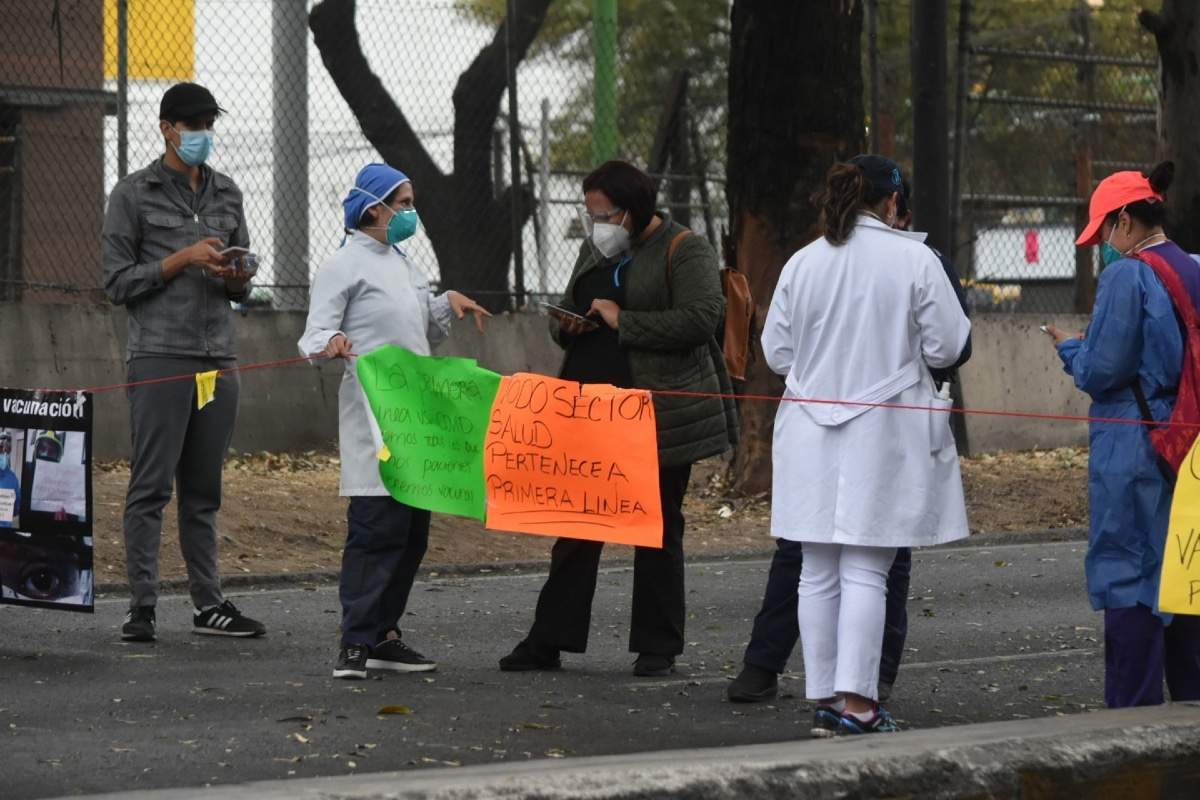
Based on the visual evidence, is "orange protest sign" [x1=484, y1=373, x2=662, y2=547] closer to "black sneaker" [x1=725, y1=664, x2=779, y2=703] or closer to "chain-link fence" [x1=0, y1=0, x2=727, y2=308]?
"black sneaker" [x1=725, y1=664, x2=779, y2=703]

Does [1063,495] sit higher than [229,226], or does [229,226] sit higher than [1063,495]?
[229,226]

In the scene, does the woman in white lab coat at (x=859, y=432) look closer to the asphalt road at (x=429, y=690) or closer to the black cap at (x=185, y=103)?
the asphalt road at (x=429, y=690)

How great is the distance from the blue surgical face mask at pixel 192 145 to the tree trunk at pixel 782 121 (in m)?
5.83

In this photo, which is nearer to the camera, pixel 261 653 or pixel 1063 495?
pixel 261 653

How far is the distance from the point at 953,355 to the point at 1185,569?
0.90 metres

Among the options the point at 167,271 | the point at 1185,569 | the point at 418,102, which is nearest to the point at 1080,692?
the point at 1185,569

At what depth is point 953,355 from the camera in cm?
567

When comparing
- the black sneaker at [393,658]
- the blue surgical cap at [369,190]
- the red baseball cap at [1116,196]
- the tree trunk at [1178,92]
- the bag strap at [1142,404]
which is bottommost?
the black sneaker at [393,658]

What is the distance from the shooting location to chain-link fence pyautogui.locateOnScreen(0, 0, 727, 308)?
514 inches

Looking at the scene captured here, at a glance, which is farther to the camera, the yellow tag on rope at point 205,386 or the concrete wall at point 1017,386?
the concrete wall at point 1017,386

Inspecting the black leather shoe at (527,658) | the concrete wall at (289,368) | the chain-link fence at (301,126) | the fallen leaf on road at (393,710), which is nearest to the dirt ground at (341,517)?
the concrete wall at (289,368)

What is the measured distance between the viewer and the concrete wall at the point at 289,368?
41.1ft

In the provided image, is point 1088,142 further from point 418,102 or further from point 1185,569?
point 1185,569

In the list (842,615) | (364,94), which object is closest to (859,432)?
(842,615)
